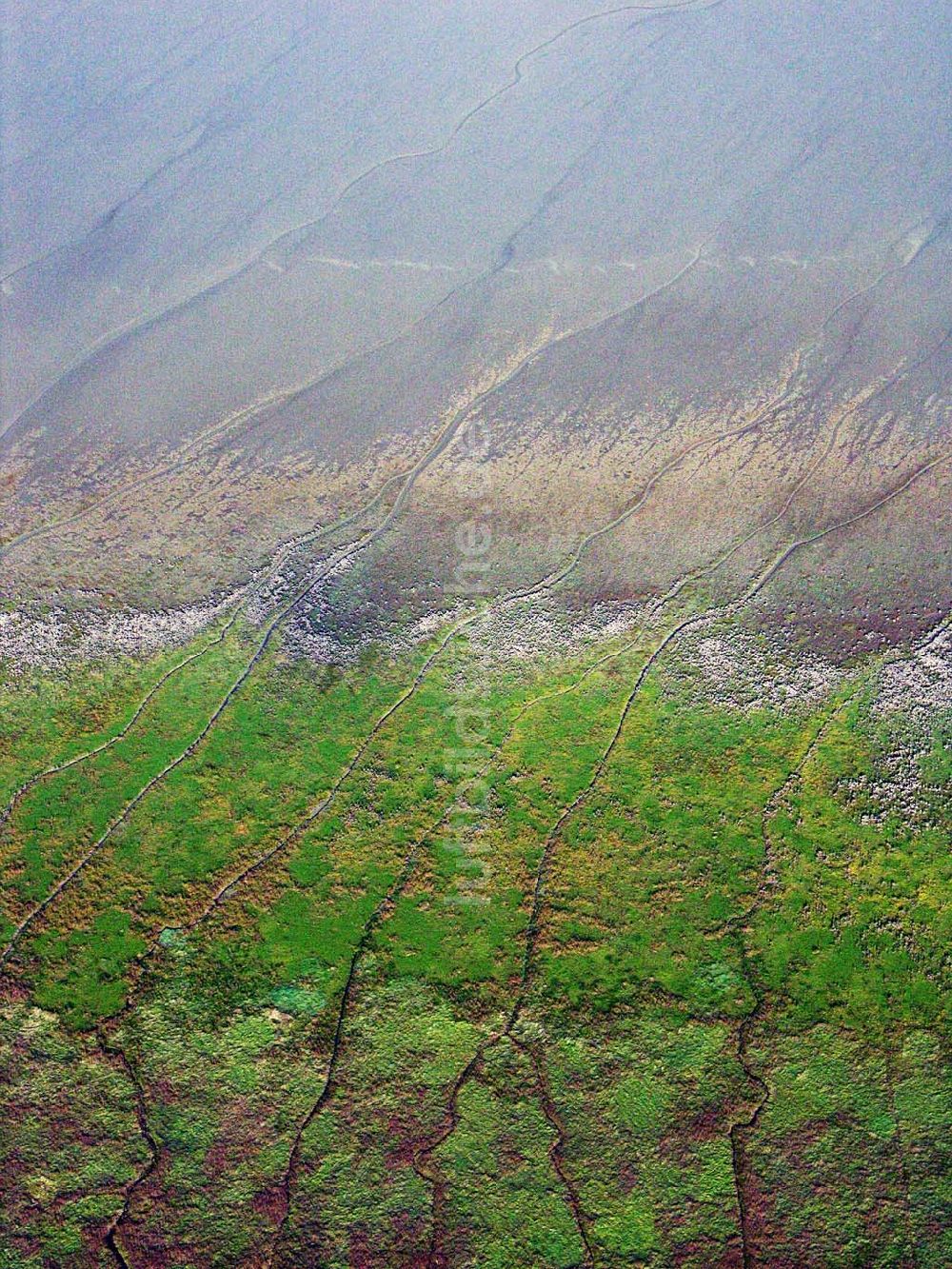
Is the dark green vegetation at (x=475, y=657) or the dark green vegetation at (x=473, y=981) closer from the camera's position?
the dark green vegetation at (x=473, y=981)

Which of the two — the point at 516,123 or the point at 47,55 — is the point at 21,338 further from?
the point at 516,123

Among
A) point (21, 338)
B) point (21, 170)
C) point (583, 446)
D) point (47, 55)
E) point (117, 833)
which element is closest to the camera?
point (117, 833)

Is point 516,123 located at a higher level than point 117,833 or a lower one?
higher

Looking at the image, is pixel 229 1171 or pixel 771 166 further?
pixel 771 166

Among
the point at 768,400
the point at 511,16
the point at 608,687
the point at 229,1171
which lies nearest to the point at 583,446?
the point at 768,400

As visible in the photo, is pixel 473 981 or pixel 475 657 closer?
pixel 473 981

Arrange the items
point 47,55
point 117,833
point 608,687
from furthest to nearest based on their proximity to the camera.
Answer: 1. point 47,55
2. point 608,687
3. point 117,833

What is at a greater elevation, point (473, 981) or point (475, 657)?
point (475, 657)

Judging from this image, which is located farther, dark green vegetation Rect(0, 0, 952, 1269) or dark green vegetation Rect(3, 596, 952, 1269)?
dark green vegetation Rect(0, 0, 952, 1269)
